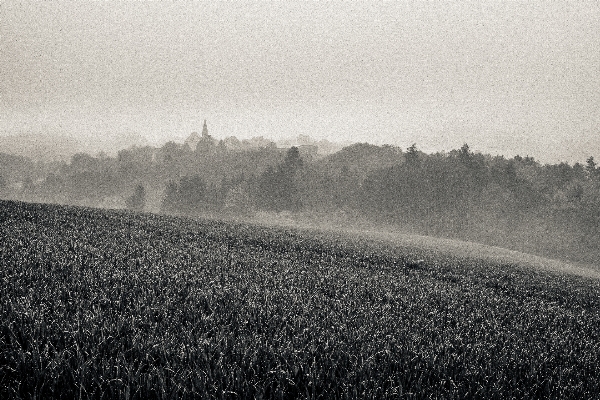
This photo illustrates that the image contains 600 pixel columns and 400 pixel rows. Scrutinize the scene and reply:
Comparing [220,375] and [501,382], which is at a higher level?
[220,375]

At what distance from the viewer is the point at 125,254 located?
7.27 m

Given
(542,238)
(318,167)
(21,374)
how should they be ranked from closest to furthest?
(21,374) < (542,238) < (318,167)

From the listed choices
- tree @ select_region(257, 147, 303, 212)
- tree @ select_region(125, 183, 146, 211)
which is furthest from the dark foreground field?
tree @ select_region(125, 183, 146, 211)

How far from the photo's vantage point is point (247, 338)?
10.9 feet

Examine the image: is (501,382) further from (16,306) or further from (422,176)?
(422,176)

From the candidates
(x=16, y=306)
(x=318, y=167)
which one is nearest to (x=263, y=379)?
(x=16, y=306)

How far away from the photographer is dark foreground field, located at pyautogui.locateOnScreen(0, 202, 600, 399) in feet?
8.14

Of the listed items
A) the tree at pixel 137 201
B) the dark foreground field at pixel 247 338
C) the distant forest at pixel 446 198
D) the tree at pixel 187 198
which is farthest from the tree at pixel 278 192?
the dark foreground field at pixel 247 338

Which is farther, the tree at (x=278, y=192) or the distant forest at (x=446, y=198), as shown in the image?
the tree at (x=278, y=192)

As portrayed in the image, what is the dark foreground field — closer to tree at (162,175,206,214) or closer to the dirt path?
the dirt path

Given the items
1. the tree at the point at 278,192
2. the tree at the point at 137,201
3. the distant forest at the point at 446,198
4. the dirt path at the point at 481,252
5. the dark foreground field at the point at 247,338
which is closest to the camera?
the dark foreground field at the point at 247,338

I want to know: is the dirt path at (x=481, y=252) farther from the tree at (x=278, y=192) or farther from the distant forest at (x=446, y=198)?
the tree at (x=278, y=192)

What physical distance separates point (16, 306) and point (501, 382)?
15.4ft

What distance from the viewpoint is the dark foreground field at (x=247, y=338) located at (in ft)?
8.14
